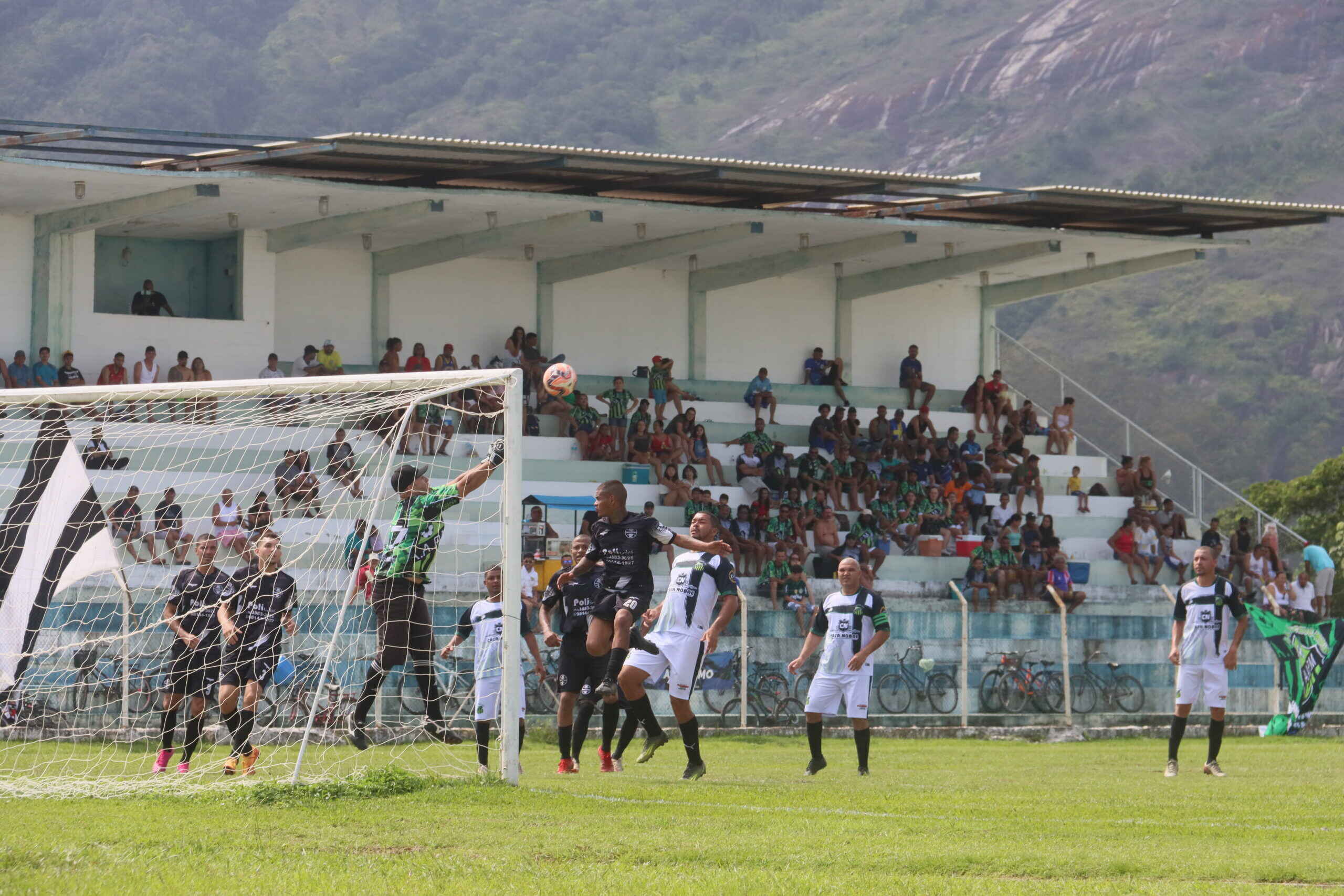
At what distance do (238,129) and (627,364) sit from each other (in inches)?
3139

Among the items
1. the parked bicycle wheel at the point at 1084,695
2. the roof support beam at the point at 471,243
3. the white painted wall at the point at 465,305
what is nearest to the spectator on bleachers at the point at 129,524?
the roof support beam at the point at 471,243

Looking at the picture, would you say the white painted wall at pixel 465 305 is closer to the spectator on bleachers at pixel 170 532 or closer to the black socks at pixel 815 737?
the spectator on bleachers at pixel 170 532

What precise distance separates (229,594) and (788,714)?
10374 mm

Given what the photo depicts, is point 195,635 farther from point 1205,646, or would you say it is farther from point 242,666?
point 1205,646

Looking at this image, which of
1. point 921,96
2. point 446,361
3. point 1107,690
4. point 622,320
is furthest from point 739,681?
point 921,96

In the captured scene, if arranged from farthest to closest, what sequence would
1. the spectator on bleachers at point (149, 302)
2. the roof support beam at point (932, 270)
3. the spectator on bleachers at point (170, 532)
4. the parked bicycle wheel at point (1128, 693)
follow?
the roof support beam at point (932, 270)
the spectator on bleachers at point (149, 302)
the parked bicycle wheel at point (1128, 693)
the spectator on bleachers at point (170, 532)

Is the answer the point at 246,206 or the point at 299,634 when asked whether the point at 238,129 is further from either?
the point at 299,634

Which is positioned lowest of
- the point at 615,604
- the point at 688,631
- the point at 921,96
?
the point at 688,631

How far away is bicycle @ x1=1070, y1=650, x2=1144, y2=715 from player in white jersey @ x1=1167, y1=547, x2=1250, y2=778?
862 cm

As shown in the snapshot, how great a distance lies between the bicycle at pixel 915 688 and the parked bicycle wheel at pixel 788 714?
1.40 m

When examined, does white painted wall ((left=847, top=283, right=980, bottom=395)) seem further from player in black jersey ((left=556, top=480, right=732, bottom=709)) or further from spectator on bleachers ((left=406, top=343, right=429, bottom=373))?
player in black jersey ((left=556, top=480, right=732, bottom=709))

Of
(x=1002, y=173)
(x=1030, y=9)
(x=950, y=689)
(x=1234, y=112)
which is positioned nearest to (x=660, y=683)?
(x=950, y=689)

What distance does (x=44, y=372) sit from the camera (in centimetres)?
2639

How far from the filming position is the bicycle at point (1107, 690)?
25.0 m
